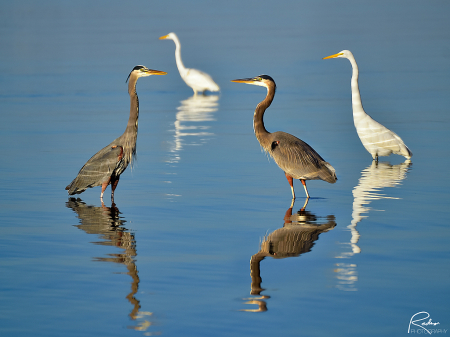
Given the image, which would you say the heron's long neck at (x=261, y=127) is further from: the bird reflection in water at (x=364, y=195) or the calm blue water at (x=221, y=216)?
the bird reflection in water at (x=364, y=195)

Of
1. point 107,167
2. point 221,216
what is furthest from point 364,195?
point 107,167

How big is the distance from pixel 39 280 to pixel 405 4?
6172 cm

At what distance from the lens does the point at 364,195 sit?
949 centimetres

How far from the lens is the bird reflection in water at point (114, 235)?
18.4 ft

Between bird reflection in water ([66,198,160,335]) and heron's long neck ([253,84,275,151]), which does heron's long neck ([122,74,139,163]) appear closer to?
bird reflection in water ([66,198,160,335])

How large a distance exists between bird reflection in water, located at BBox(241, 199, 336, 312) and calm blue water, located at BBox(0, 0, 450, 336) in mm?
31

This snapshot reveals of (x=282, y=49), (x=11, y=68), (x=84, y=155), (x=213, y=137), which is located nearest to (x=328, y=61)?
(x=282, y=49)

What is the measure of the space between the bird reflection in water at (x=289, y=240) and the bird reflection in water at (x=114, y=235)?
0.95m

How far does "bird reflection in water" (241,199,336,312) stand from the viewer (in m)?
6.19

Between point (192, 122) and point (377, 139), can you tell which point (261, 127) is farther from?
point (192, 122)

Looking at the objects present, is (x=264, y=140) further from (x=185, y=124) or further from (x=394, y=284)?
(x=185, y=124)

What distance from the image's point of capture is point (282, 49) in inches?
1203

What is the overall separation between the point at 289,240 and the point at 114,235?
77.7 inches
